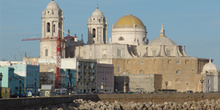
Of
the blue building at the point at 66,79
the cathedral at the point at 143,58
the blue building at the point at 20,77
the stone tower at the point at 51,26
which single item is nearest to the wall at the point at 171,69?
the cathedral at the point at 143,58

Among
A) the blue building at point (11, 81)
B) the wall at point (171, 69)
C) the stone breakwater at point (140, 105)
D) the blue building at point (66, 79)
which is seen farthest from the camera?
the wall at point (171, 69)

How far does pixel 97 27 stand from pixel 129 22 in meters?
9.49

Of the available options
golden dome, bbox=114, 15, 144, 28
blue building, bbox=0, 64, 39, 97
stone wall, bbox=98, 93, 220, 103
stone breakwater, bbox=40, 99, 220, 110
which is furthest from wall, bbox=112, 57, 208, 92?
stone breakwater, bbox=40, 99, 220, 110

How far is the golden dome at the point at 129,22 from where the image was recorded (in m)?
145

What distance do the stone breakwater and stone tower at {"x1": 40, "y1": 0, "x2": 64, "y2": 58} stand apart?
4739 centimetres

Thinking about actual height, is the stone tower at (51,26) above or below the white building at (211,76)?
above

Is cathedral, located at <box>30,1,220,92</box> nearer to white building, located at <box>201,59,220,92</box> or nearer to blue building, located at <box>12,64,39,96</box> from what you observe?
white building, located at <box>201,59,220,92</box>

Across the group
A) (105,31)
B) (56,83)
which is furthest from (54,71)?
(105,31)

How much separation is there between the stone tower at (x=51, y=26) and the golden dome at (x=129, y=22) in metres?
18.3

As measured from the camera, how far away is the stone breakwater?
69.8 meters

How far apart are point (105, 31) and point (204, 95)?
50165 mm

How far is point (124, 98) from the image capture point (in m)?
88.8

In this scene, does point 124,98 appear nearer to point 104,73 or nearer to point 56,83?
point 56,83

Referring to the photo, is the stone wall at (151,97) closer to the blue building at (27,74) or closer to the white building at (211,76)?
the blue building at (27,74)
